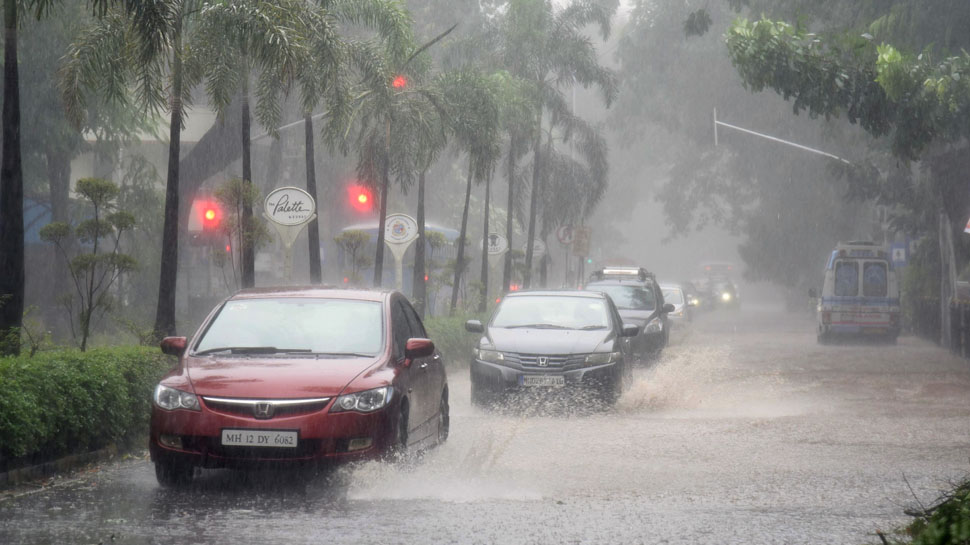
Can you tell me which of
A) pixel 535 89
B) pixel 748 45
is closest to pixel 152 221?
pixel 535 89

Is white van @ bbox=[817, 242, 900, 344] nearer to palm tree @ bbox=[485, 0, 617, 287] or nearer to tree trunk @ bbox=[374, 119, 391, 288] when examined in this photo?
palm tree @ bbox=[485, 0, 617, 287]

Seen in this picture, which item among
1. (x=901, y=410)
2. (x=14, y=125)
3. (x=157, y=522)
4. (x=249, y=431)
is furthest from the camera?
(x=901, y=410)

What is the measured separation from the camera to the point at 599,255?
85.6 metres

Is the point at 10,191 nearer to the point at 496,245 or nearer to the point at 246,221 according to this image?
the point at 246,221

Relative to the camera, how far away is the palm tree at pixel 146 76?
15.7 meters

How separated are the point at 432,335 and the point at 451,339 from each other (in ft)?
4.54

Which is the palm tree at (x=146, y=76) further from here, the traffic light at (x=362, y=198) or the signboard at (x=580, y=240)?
the signboard at (x=580, y=240)

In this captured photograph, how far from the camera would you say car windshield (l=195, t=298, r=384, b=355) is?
1011cm

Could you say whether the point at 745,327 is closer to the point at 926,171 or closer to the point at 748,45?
the point at 926,171

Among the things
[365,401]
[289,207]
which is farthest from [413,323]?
[289,207]

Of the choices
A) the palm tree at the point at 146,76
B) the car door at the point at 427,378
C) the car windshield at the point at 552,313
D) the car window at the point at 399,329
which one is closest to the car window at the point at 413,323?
the car door at the point at 427,378

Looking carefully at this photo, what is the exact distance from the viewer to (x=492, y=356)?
16016 mm

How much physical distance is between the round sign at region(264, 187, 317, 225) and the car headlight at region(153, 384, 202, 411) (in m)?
10.2

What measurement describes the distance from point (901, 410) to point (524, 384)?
483 centimetres
